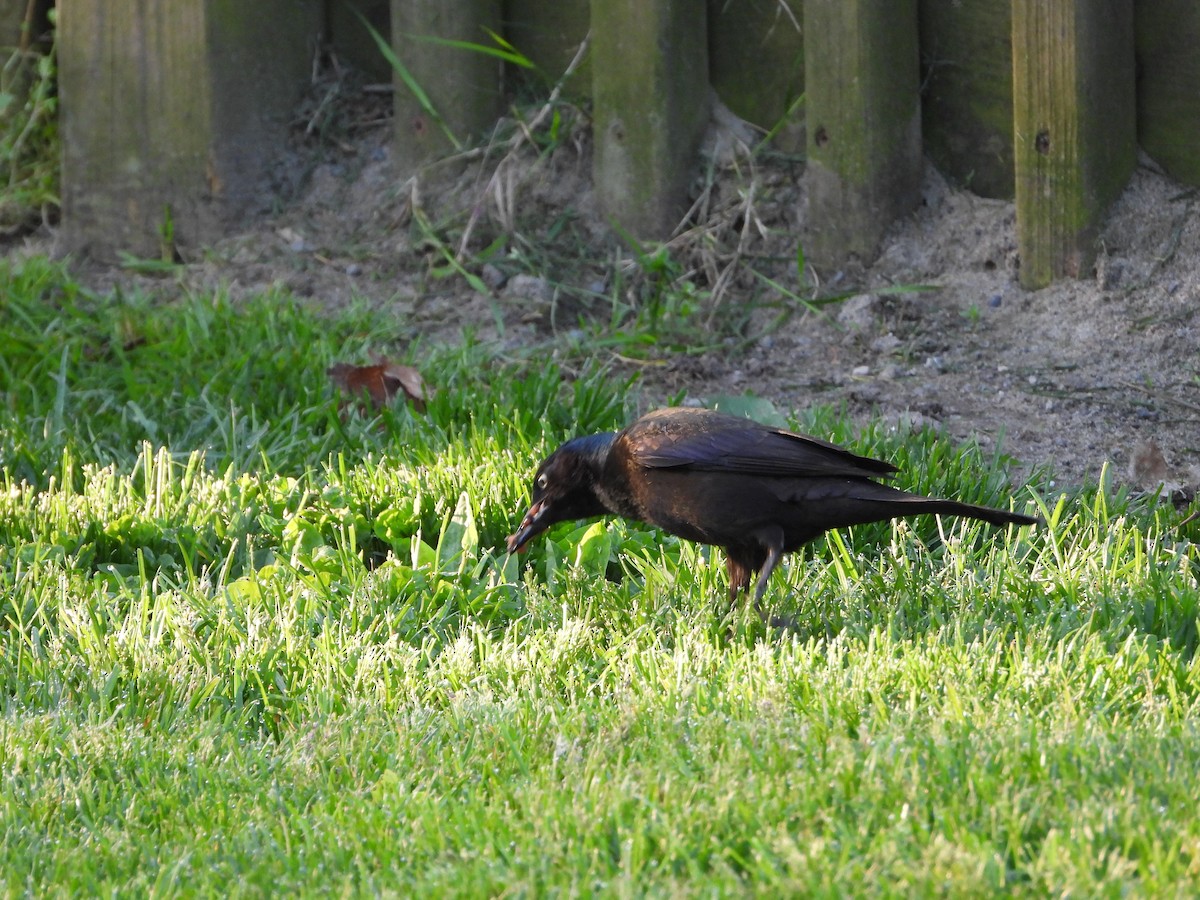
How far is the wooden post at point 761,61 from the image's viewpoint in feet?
19.0

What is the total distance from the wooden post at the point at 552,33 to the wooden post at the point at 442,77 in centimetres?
11

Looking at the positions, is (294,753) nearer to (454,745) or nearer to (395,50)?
(454,745)

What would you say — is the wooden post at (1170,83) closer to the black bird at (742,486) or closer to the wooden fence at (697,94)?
the wooden fence at (697,94)

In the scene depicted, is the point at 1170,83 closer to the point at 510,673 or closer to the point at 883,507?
the point at 883,507

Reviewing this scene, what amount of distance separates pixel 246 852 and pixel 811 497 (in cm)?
162

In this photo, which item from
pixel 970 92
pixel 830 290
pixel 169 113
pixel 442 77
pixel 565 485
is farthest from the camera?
pixel 169 113

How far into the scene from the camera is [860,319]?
544 centimetres

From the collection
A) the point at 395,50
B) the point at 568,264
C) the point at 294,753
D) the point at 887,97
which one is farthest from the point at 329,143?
the point at 294,753

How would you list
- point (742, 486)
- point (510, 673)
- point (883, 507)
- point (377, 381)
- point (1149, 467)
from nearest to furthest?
point (510, 673)
point (883, 507)
point (742, 486)
point (1149, 467)
point (377, 381)

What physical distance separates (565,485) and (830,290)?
2.15m

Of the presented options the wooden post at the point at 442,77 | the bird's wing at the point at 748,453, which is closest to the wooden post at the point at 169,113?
the wooden post at the point at 442,77

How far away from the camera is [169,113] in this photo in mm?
6438

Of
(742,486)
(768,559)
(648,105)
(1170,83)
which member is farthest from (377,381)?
(1170,83)

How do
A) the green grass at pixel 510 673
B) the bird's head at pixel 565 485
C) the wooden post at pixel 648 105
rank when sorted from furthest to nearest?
the wooden post at pixel 648 105 → the bird's head at pixel 565 485 → the green grass at pixel 510 673
